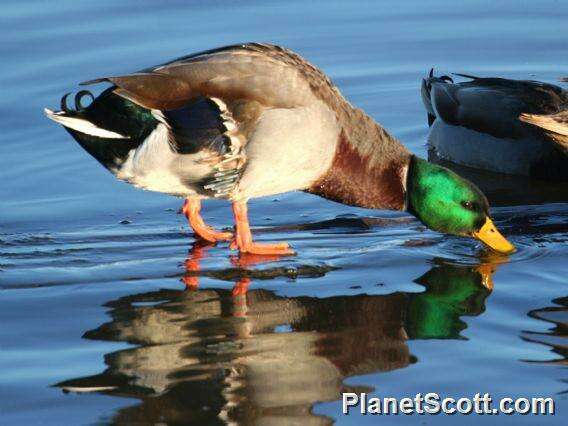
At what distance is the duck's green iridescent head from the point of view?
6637 mm

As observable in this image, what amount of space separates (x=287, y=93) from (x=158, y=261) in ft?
3.75

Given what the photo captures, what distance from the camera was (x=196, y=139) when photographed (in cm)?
633

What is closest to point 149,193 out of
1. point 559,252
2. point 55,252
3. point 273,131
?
point 55,252

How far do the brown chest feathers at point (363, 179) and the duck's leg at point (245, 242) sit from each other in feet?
1.17

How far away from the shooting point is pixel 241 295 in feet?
20.2

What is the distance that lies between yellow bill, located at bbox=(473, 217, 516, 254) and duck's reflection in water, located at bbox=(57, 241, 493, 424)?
0.60 ft

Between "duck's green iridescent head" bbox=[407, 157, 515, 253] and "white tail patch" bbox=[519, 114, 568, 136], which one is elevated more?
"white tail patch" bbox=[519, 114, 568, 136]

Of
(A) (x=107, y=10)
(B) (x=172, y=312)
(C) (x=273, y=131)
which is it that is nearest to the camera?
(B) (x=172, y=312)

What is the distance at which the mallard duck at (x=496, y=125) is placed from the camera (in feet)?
27.9

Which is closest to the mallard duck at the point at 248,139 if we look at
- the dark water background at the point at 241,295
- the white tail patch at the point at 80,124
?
the white tail patch at the point at 80,124

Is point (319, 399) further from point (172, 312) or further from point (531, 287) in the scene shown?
point (531, 287)

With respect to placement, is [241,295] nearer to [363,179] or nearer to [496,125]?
[363,179]

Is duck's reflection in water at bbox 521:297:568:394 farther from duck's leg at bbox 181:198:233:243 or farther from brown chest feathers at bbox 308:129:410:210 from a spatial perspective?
duck's leg at bbox 181:198:233:243

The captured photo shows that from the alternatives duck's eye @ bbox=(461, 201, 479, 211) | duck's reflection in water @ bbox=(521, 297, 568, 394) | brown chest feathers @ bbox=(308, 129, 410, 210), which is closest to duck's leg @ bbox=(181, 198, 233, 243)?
brown chest feathers @ bbox=(308, 129, 410, 210)
